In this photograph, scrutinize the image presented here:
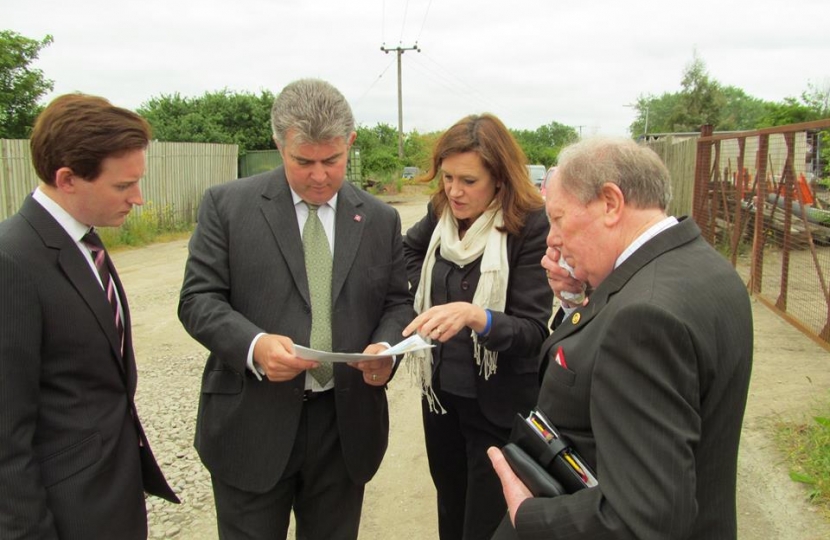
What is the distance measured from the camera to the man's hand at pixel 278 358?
2.01m

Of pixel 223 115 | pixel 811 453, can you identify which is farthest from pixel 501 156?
pixel 223 115

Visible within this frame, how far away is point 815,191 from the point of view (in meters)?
6.66

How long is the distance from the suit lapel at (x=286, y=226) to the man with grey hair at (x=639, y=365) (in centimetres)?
93

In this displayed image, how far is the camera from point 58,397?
1.87m

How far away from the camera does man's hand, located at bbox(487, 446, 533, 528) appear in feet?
5.33

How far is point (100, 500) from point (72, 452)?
0.19 metres

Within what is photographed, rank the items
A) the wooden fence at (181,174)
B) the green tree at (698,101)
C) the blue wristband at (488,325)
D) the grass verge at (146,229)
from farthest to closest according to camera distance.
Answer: the green tree at (698,101) → the wooden fence at (181,174) → the grass verge at (146,229) → the blue wristband at (488,325)

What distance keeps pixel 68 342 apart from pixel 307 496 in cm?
107

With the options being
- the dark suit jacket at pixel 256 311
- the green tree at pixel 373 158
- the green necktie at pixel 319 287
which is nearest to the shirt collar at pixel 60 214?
the dark suit jacket at pixel 256 311

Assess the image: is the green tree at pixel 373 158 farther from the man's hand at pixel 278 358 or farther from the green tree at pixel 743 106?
the green tree at pixel 743 106

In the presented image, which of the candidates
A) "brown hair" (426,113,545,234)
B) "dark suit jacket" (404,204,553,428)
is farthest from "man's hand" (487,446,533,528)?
Answer: "brown hair" (426,113,545,234)

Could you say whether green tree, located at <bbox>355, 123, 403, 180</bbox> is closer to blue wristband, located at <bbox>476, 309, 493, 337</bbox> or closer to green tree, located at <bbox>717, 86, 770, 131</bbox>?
blue wristband, located at <bbox>476, 309, 493, 337</bbox>

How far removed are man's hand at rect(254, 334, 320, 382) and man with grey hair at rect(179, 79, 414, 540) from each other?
6 cm

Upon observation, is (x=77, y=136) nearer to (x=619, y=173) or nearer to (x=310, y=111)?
(x=310, y=111)
